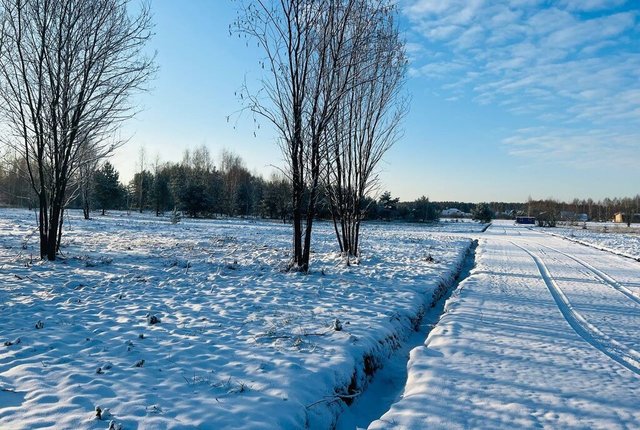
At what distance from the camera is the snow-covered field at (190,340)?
12.4 ft

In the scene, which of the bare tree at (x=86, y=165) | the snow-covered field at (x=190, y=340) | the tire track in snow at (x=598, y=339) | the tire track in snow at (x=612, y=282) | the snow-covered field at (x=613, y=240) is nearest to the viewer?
the snow-covered field at (x=190, y=340)

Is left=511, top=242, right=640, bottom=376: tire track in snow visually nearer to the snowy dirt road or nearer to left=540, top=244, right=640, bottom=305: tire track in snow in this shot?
the snowy dirt road

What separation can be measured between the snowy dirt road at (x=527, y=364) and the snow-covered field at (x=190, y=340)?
82cm

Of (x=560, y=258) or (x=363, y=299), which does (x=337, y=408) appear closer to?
(x=363, y=299)

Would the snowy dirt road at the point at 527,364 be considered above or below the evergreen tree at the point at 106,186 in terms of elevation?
below

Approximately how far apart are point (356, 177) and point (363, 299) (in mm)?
7463

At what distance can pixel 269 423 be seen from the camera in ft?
12.0

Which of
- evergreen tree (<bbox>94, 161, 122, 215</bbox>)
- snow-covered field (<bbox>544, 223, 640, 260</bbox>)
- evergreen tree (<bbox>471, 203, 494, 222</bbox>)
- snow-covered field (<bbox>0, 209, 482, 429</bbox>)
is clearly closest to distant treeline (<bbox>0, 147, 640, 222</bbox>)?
evergreen tree (<bbox>94, 161, 122, 215</bbox>)

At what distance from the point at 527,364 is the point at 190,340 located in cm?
446

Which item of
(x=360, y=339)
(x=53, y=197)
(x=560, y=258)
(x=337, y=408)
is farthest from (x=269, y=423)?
(x=560, y=258)

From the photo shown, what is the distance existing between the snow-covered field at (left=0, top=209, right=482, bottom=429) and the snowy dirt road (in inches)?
32.2

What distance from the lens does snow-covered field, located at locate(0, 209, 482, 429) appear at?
379 cm

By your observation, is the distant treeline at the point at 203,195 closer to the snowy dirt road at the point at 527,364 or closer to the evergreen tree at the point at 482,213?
the evergreen tree at the point at 482,213

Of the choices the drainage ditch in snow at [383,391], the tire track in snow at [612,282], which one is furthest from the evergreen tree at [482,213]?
the drainage ditch in snow at [383,391]
